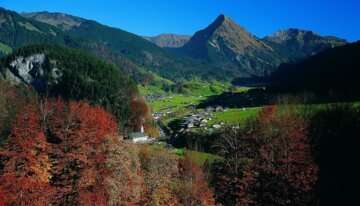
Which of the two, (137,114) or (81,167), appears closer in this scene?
(81,167)

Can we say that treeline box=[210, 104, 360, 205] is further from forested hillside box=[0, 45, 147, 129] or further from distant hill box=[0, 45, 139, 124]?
distant hill box=[0, 45, 139, 124]

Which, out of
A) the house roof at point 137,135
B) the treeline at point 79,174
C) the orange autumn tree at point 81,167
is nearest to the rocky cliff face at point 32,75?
the house roof at point 137,135

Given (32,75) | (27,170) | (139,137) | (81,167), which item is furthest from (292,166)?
(32,75)

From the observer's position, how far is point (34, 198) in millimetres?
41844

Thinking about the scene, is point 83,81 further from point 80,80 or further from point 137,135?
point 137,135

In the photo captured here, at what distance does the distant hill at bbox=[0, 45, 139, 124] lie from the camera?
16812 cm

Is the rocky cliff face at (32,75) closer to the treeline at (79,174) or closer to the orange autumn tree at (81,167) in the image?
the treeline at (79,174)

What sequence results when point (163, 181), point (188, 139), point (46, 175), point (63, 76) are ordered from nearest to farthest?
point (46, 175) → point (163, 181) → point (188, 139) → point (63, 76)

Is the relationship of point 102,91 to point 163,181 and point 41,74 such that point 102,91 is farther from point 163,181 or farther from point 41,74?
point 163,181

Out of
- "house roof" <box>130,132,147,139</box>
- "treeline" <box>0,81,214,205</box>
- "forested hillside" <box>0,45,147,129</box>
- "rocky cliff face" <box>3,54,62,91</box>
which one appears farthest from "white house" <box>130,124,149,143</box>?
"treeline" <box>0,81,214,205</box>

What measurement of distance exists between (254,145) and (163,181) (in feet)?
80.9

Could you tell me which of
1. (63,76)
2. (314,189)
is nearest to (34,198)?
(314,189)

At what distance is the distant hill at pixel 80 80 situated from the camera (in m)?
168

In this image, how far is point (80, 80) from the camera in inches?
6964
